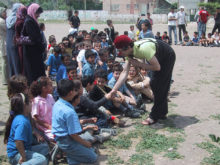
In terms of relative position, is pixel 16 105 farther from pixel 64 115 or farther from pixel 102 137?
pixel 102 137

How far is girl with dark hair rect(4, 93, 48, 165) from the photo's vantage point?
123 inches

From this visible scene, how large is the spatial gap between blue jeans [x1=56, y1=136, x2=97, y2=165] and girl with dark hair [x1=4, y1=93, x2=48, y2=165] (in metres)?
0.29

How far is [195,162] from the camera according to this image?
3.62m

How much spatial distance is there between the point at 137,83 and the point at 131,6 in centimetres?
4353

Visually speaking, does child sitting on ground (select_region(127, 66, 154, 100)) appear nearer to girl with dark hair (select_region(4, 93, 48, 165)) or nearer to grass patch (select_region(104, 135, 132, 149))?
grass patch (select_region(104, 135, 132, 149))

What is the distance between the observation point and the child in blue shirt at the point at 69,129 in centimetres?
336

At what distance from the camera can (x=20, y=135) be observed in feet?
10.2

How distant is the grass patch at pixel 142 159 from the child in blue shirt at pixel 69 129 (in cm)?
53

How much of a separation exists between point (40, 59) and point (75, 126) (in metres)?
2.47

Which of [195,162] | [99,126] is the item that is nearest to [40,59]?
[99,126]

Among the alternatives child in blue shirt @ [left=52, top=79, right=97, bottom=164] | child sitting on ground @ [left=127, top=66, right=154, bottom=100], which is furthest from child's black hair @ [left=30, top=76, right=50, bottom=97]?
child sitting on ground @ [left=127, top=66, right=154, bottom=100]

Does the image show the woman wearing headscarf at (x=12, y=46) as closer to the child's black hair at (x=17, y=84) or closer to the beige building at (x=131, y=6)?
the child's black hair at (x=17, y=84)

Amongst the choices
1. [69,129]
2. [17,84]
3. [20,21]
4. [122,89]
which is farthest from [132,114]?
[20,21]

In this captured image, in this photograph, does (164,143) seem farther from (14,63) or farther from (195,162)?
(14,63)
